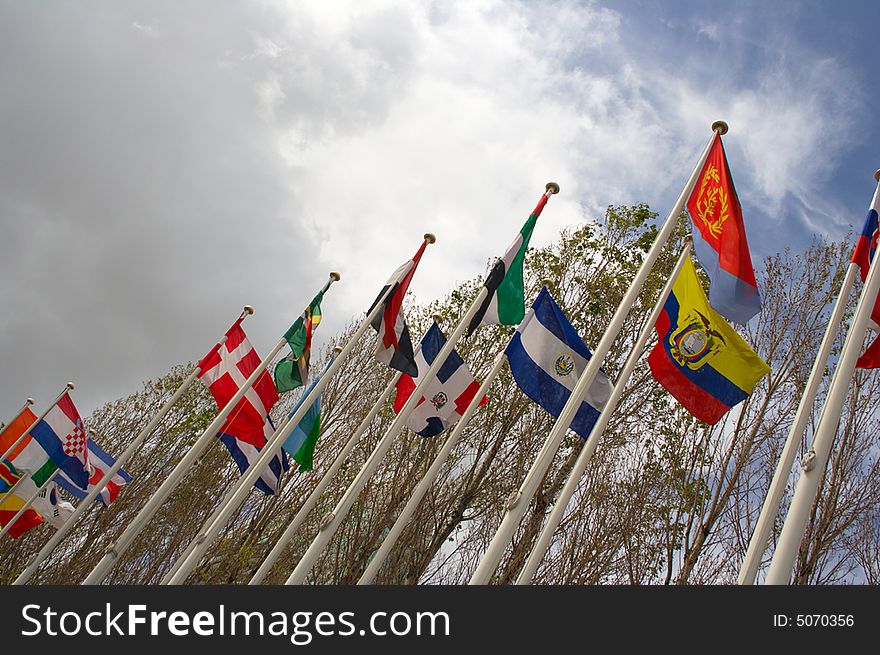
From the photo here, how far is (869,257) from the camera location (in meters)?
Result: 6.57

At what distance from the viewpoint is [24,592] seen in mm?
4555

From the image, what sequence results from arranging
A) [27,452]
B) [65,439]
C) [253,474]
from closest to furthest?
1. [253,474]
2. [65,439]
3. [27,452]

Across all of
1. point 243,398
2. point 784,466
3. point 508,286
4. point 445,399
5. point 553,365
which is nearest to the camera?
point 784,466

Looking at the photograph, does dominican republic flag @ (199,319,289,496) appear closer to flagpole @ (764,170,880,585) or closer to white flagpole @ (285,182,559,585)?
white flagpole @ (285,182,559,585)

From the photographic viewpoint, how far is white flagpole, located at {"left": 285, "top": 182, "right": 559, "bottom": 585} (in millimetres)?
7250

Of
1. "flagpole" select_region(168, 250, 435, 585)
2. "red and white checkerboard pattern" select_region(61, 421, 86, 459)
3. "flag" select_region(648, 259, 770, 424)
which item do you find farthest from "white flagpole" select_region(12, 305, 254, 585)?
"flag" select_region(648, 259, 770, 424)

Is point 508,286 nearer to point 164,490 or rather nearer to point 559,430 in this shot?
point 559,430

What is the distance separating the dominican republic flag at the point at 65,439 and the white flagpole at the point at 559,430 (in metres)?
10.3

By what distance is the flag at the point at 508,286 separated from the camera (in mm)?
8750

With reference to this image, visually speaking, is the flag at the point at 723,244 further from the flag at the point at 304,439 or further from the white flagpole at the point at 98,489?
the white flagpole at the point at 98,489

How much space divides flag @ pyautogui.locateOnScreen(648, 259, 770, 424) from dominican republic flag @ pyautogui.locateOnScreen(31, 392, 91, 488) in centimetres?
1145

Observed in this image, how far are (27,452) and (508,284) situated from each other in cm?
1125

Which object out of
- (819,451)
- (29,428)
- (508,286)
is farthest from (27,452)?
(819,451)

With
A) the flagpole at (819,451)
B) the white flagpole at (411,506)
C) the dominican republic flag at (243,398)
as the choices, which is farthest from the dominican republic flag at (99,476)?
the flagpole at (819,451)
